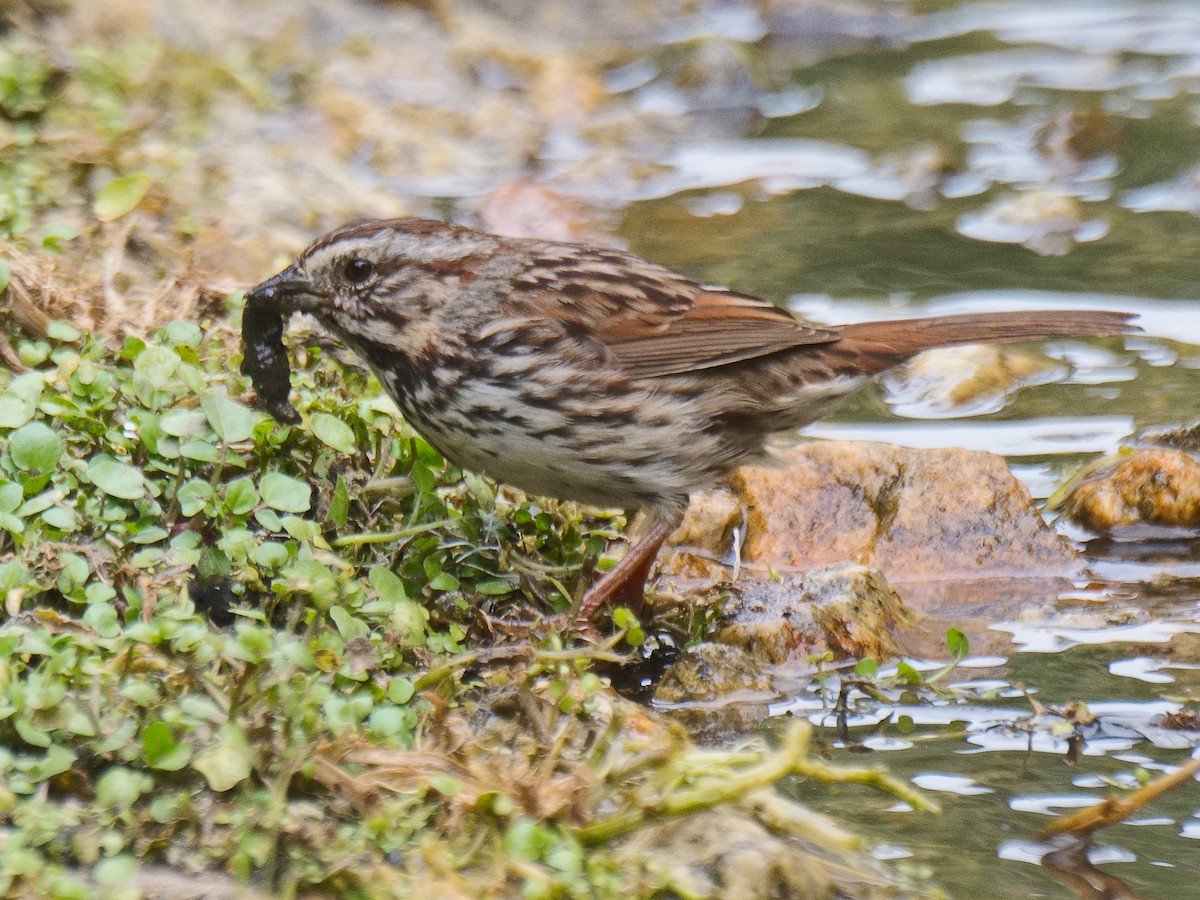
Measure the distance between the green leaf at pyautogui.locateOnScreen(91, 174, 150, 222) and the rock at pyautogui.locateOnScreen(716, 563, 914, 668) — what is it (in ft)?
8.99

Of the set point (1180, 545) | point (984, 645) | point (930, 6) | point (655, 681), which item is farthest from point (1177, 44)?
point (655, 681)

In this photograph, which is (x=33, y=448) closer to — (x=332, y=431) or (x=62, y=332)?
(x=332, y=431)

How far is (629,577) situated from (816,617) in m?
0.58

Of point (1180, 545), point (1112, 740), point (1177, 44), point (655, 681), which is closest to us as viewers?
point (1112, 740)

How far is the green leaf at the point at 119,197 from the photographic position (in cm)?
589

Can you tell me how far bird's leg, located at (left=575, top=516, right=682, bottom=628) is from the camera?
464 centimetres

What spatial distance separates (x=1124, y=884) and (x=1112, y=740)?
2.44ft

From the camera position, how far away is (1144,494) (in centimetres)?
575

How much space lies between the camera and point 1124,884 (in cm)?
355

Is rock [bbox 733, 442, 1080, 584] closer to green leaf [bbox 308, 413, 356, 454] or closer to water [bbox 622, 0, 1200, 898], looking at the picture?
water [bbox 622, 0, 1200, 898]

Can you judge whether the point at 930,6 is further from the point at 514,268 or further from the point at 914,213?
the point at 514,268

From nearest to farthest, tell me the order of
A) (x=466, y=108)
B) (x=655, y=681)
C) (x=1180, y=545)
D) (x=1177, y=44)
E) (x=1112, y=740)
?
1. (x=1112, y=740)
2. (x=655, y=681)
3. (x=1180, y=545)
4. (x=466, y=108)
5. (x=1177, y=44)

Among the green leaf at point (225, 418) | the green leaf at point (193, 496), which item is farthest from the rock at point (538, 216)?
the green leaf at point (193, 496)

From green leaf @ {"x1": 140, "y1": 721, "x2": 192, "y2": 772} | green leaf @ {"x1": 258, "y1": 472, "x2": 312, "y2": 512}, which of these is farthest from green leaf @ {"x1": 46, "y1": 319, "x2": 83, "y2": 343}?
green leaf @ {"x1": 140, "y1": 721, "x2": 192, "y2": 772}
